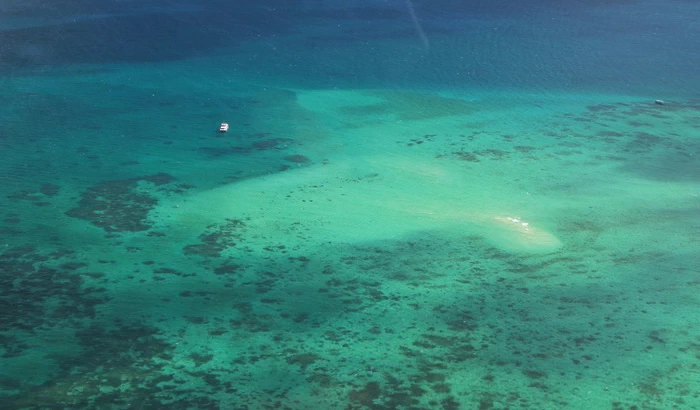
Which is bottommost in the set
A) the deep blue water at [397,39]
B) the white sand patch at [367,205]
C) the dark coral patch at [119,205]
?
the dark coral patch at [119,205]

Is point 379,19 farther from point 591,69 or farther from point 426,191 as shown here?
point 426,191

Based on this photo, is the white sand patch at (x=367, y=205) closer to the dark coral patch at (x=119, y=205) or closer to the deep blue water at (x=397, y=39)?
the dark coral patch at (x=119, y=205)

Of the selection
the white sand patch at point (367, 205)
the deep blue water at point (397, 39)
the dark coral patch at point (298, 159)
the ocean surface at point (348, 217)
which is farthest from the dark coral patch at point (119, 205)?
the deep blue water at point (397, 39)

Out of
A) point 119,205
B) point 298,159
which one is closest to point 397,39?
point 298,159

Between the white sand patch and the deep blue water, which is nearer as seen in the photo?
the white sand patch

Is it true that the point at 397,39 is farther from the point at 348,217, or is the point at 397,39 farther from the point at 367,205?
the point at 348,217

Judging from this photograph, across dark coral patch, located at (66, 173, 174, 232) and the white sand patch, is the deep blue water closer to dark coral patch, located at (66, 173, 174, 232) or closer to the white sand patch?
the white sand patch

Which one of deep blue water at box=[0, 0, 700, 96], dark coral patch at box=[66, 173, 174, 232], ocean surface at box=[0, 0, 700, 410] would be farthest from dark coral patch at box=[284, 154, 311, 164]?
deep blue water at box=[0, 0, 700, 96]

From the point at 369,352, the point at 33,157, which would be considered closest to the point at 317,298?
the point at 369,352
